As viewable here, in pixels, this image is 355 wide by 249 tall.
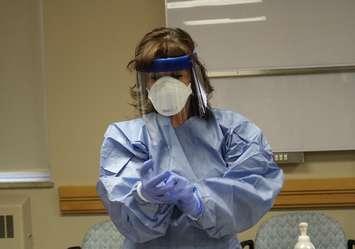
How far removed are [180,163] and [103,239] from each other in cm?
139

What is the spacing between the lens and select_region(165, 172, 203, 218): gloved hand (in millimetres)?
1010

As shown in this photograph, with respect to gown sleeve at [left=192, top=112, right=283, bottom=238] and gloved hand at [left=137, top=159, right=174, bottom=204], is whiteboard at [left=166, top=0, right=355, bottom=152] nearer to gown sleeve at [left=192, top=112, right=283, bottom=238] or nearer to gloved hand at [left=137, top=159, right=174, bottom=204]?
gown sleeve at [left=192, top=112, right=283, bottom=238]

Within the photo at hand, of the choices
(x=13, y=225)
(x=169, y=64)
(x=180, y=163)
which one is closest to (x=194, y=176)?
(x=180, y=163)

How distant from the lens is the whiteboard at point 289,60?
2479 millimetres

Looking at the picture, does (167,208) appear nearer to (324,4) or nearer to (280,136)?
(280,136)

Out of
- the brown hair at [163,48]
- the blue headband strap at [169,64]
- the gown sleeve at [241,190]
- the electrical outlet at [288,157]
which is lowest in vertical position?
the electrical outlet at [288,157]

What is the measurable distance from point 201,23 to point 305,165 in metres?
0.91

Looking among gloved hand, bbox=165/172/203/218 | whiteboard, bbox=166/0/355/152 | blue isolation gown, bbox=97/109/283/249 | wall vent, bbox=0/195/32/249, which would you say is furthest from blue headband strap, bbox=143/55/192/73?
wall vent, bbox=0/195/32/249

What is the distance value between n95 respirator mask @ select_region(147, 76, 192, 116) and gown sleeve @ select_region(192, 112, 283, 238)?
6.6 inches

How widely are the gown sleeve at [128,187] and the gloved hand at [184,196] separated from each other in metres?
0.05

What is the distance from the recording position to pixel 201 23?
2.52 metres

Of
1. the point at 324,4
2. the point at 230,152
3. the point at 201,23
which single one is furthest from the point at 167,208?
the point at 324,4

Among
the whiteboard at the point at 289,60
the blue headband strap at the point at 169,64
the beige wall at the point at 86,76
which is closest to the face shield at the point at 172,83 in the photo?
the blue headband strap at the point at 169,64

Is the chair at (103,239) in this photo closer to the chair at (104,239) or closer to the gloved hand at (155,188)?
the chair at (104,239)
